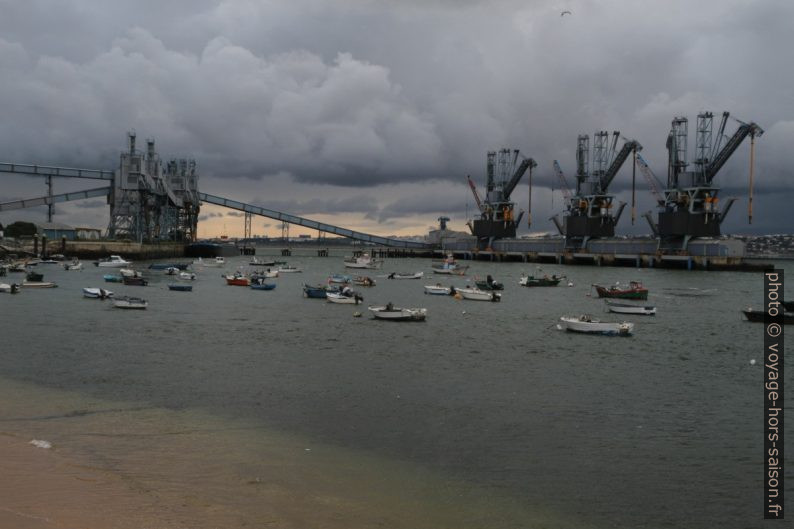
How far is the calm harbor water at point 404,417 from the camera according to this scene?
686 inches

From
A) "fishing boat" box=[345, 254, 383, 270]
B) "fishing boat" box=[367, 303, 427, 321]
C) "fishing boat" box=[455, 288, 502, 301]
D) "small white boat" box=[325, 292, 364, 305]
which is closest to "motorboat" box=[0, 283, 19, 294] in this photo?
"small white boat" box=[325, 292, 364, 305]

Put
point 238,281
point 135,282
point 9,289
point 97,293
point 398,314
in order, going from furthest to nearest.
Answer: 1. point 238,281
2. point 135,282
3. point 9,289
4. point 97,293
5. point 398,314

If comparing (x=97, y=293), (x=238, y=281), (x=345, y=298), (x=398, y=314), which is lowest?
(x=398, y=314)

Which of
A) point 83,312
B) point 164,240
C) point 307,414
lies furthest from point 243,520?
point 164,240

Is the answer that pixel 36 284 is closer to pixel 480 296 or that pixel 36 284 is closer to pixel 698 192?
pixel 480 296

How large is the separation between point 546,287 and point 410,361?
64.8m

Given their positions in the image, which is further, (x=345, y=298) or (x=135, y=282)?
(x=135, y=282)

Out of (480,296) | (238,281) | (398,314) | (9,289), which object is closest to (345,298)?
(398,314)

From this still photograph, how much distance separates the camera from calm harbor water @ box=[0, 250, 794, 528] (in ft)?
57.2

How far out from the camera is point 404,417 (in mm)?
25203

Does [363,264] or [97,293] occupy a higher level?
[363,264]

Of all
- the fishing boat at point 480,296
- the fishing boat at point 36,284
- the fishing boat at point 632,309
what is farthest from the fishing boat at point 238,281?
the fishing boat at point 632,309

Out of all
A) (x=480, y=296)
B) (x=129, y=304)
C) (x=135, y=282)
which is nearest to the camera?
(x=129, y=304)

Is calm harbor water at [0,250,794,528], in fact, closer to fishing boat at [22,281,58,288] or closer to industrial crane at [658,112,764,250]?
fishing boat at [22,281,58,288]
